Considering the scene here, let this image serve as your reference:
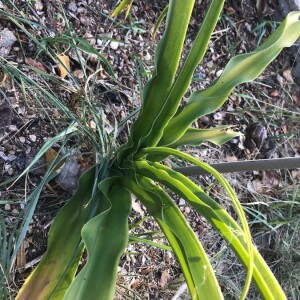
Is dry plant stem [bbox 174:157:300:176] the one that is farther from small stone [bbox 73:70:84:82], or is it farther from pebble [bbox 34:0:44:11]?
pebble [bbox 34:0:44:11]

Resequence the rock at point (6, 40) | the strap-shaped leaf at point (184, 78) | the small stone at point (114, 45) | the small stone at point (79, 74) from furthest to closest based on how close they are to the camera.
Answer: the small stone at point (114, 45) → the small stone at point (79, 74) → the rock at point (6, 40) → the strap-shaped leaf at point (184, 78)

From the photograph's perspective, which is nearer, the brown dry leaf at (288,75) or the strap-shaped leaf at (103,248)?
the strap-shaped leaf at (103,248)

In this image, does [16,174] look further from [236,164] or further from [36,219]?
[236,164]

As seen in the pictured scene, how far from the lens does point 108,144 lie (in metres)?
1.26

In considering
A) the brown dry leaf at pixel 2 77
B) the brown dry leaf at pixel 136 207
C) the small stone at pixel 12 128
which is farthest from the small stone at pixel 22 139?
the brown dry leaf at pixel 136 207

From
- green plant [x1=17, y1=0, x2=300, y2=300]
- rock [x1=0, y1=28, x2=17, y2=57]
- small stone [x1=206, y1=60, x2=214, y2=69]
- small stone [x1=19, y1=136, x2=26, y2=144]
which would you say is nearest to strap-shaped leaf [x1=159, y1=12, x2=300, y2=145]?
green plant [x1=17, y1=0, x2=300, y2=300]

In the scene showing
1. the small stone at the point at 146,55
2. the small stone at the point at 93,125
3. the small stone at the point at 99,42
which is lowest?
the small stone at the point at 93,125

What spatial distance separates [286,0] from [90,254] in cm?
145

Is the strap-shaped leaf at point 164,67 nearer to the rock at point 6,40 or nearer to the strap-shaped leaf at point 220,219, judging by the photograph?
the strap-shaped leaf at point 220,219

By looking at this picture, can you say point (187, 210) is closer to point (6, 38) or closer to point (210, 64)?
point (210, 64)

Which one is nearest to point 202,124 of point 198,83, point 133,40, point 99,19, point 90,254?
point 198,83

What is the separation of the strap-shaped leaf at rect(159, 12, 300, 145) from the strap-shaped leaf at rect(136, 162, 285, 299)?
0.09 meters

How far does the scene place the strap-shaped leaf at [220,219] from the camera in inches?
35.3

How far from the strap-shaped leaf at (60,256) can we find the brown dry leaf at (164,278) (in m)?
0.41
